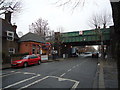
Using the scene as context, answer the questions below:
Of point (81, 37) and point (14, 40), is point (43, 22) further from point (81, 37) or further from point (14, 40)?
point (14, 40)

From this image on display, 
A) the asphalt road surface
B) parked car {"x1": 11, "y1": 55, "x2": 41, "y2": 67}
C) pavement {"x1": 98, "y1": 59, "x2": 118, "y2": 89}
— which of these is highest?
parked car {"x1": 11, "y1": 55, "x2": 41, "y2": 67}

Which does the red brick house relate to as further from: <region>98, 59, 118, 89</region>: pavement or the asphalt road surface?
<region>98, 59, 118, 89</region>: pavement

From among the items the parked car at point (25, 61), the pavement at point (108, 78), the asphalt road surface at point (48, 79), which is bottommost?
the asphalt road surface at point (48, 79)

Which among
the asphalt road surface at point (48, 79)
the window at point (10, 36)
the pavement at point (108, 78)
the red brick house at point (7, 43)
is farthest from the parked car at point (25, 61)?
the pavement at point (108, 78)

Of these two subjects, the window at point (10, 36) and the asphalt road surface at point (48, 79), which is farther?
the window at point (10, 36)

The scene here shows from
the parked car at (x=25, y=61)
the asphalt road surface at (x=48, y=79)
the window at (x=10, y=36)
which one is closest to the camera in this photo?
the asphalt road surface at (x=48, y=79)

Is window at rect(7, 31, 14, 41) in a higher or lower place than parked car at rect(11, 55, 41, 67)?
higher

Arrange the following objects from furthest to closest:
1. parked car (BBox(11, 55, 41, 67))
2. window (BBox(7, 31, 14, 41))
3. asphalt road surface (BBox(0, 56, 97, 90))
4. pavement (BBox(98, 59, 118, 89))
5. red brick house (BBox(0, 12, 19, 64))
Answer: window (BBox(7, 31, 14, 41))
red brick house (BBox(0, 12, 19, 64))
parked car (BBox(11, 55, 41, 67))
asphalt road surface (BBox(0, 56, 97, 90))
pavement (BBox(98, 59, 118, 89))

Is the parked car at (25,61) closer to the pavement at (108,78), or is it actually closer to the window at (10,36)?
the window at (10,36)

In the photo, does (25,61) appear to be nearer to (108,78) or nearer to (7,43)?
(7,43)

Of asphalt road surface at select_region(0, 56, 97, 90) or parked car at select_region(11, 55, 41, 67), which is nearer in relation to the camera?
asphalt road surface at select_region(0, 56, 97, 90)

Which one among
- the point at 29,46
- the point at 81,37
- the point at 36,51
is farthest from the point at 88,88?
the point at 81,37

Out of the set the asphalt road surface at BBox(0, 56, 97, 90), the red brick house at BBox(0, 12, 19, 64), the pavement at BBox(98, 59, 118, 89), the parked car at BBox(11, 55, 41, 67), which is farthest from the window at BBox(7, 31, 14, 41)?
the pavement at BBox(98, 59, 118, 89)

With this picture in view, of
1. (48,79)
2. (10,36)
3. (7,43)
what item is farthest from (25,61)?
(10,36)
